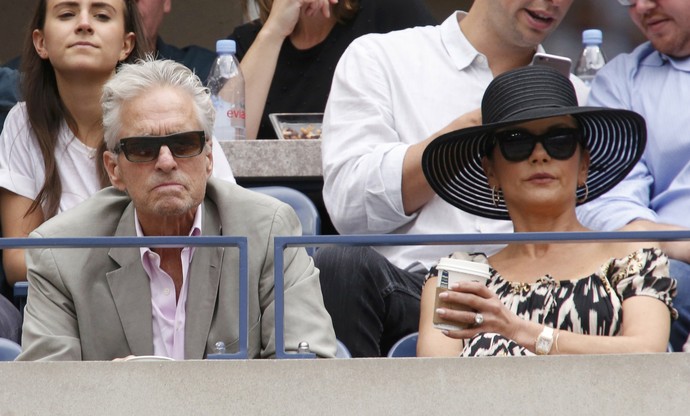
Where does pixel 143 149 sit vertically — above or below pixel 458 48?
below

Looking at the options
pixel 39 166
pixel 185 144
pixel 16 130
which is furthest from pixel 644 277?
pixel 16 130

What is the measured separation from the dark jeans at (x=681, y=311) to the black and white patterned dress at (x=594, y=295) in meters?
0.19

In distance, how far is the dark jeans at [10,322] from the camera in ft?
13.0

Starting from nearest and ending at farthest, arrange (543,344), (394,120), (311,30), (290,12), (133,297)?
1. (543,344)
2. (133,297)
3. (394,120)
4. (290,12)
5. (311,30)

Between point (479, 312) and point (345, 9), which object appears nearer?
point (479, 312)

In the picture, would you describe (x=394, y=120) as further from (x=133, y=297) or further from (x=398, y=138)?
(x=133, y=297)

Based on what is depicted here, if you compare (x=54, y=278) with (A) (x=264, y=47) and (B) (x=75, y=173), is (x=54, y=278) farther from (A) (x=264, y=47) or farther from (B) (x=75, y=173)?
(A) (x=264, y=47)

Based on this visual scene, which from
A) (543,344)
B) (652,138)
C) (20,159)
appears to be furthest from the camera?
(20,159)

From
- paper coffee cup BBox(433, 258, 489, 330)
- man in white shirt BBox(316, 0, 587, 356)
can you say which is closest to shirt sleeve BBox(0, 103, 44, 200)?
man in white shirt BBox(316, 0, 587, 356)

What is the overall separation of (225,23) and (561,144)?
3414 mm

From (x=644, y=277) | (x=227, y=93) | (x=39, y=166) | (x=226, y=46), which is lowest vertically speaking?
(x=644, y=277)

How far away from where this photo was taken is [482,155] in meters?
4.03

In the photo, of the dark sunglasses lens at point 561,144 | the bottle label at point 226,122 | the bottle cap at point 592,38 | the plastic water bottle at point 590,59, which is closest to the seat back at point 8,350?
the dark sunglasses lens at point 561,144

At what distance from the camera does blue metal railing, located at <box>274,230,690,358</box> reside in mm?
3260
